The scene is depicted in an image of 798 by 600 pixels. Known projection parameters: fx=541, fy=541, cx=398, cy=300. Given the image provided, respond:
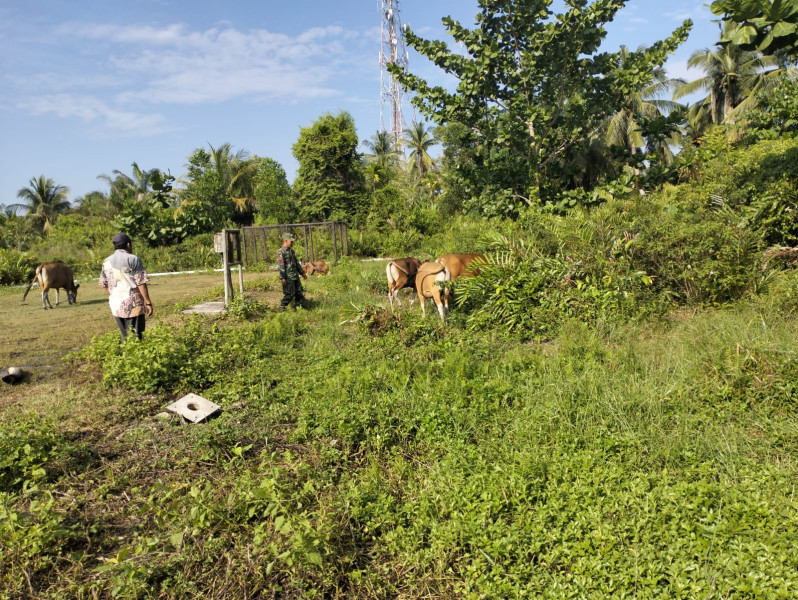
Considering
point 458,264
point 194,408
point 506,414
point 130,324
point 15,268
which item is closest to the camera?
point 506,414

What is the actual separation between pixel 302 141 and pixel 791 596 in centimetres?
2929

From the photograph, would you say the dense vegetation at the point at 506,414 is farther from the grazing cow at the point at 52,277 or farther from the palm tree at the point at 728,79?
the palm tree at the point at 728,79

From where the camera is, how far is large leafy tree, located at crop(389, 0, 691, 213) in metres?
10.2

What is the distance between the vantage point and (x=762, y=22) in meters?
6.40

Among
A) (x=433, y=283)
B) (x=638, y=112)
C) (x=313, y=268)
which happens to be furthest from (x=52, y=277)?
(x=638, y=112)

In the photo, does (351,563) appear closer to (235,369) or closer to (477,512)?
(477,512)

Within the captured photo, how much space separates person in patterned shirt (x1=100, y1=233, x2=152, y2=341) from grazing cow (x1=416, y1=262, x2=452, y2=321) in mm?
3967

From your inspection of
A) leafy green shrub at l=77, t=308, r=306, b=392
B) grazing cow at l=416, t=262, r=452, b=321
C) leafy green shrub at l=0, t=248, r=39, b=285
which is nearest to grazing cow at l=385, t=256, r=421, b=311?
grazing cow at l=416, t=262, r=452, b=321

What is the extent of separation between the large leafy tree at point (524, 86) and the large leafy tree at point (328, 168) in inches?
716

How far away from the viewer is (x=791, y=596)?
2502 mm

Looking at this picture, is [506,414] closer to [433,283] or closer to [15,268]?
[433,283]

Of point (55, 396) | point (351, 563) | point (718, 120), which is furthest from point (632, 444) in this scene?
→ point (718, 120)

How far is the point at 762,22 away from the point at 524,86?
4.73 metres

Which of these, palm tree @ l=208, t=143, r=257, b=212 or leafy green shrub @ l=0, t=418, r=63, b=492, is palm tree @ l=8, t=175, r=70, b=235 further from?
leafy green shrub @ l=0, t=418, r=63, b=492
